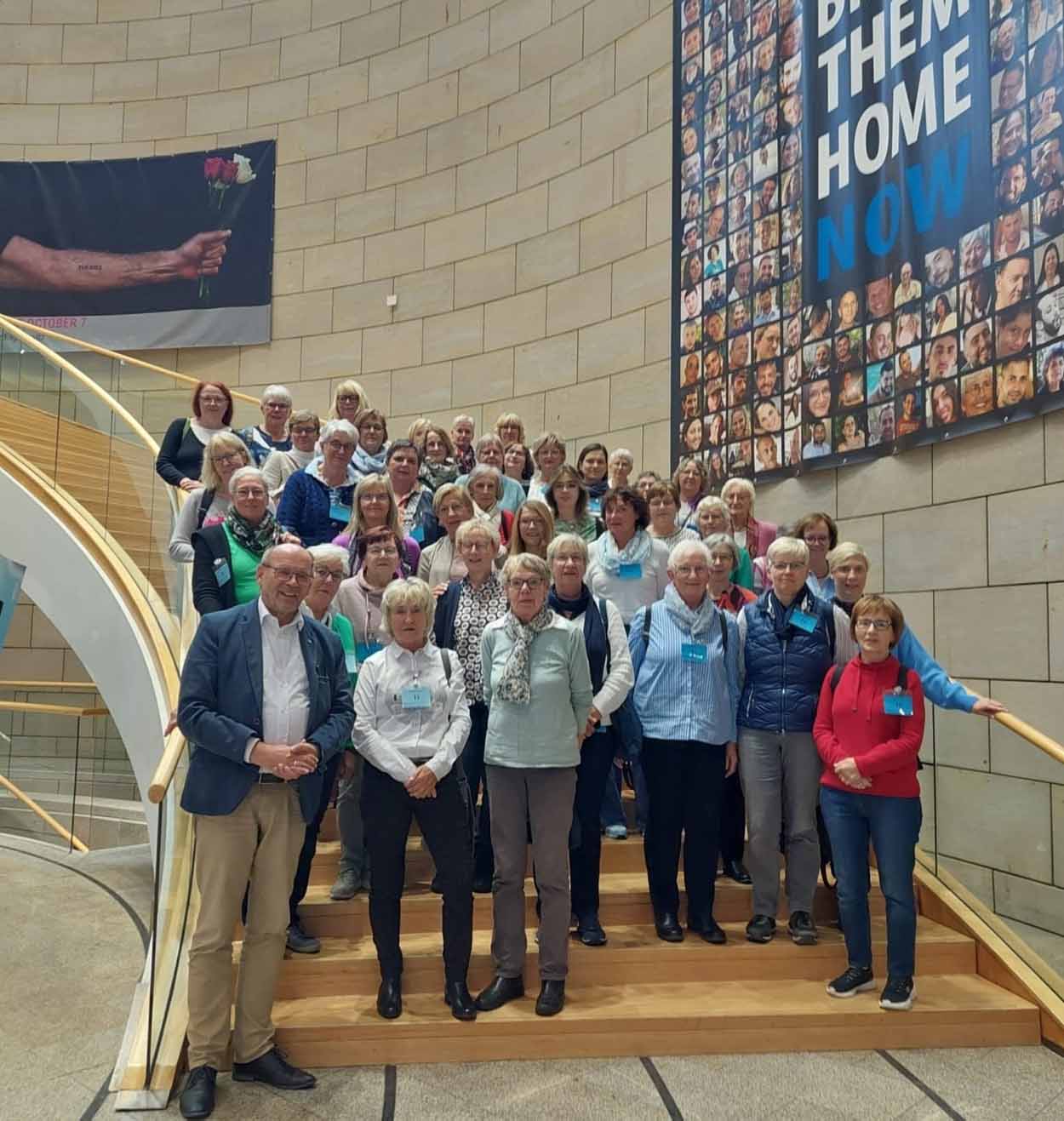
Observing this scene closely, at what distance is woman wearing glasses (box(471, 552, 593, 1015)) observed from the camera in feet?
11.4

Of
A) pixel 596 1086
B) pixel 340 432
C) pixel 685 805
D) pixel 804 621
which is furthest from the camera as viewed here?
pixel 340 432

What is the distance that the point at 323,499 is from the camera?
480cm

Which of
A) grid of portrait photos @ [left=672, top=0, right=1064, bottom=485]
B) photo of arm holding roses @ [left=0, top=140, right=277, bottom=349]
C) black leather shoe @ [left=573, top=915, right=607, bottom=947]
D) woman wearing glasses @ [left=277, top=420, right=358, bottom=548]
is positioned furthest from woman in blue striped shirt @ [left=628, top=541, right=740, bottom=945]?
photo of arm holding roses @ [left=0, top=140, right=277, bottom=349]

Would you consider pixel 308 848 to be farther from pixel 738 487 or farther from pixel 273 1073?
pixel 738 487

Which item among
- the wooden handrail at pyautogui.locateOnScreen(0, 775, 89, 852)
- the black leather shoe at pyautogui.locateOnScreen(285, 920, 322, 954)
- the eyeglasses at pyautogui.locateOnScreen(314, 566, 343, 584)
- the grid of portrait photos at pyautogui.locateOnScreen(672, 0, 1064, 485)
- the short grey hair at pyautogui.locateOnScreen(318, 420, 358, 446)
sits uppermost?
the grid of portrait photos at pyautogui.locateOnScreen(672, 0, 1064, 485)

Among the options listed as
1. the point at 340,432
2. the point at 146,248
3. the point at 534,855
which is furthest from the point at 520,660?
the point at 146,248

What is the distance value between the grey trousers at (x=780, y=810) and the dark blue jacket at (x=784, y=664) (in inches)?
2.7

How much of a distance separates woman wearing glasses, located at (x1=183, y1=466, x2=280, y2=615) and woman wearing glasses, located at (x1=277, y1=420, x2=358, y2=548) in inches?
25.4

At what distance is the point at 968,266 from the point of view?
18.3ft

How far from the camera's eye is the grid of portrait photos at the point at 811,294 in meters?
5.15

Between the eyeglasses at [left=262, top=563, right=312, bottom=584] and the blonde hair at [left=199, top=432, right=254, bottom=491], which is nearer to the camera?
the eyeglasses at [left=262, top=563, right=312, bottom=584]

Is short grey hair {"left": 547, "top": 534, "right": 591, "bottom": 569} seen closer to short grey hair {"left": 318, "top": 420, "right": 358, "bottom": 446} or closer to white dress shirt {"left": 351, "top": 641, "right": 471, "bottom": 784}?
white dress shirt {"left": 351, "top": 641, "right": 471, "bottom": 784}

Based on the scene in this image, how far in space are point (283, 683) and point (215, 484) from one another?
1866 millimetres

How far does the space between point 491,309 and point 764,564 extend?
6260mm
